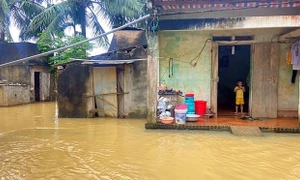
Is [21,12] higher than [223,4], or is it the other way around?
[21,12]

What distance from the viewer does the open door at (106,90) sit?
31.8 feet

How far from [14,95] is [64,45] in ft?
13.4

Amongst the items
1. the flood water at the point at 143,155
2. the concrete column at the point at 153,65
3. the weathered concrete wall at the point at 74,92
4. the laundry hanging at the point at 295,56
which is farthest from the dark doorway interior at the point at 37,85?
the laundry hanging at the point at 295,56

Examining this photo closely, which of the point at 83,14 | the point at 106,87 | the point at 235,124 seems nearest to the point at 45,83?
the point at 83,14

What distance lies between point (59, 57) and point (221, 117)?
1035cm

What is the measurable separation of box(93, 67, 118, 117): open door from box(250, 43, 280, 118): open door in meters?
4.75

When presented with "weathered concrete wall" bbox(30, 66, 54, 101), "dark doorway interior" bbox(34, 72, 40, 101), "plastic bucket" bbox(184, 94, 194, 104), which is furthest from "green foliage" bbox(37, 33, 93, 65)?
"plastic bucket" bbox(184, 94, 194, 104)

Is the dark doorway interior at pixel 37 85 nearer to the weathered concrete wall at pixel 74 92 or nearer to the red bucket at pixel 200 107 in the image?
the weathered concrete wall at pixel 74 92

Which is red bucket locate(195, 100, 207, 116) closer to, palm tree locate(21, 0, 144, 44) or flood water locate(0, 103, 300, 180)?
flood water locate(0, 103, 300, 180)

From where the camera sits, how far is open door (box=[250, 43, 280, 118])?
8180 millimetres

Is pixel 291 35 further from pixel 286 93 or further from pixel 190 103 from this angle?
pixel 190 103

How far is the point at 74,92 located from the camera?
975 cm

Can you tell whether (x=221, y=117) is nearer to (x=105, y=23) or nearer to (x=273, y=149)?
(x=273, y=149)

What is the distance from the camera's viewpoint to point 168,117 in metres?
7.31
